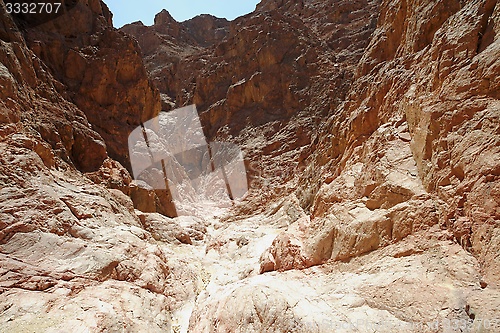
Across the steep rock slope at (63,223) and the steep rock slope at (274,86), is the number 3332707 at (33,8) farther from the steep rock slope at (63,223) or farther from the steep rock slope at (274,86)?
the steep rock slope at (274,86)

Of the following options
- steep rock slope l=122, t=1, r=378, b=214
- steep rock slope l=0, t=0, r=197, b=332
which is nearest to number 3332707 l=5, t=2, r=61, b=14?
steep rock slope l=0, t=0, r=197, b=332

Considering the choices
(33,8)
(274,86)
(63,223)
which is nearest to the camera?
(63,223)

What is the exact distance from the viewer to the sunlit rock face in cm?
547

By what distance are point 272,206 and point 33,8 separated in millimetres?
18878

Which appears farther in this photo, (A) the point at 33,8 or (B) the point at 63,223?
(A) the point at 33,8

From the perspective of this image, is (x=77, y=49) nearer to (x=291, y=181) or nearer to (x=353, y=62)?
(x=291, y=181)

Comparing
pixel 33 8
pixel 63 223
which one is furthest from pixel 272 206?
pixel 33 8

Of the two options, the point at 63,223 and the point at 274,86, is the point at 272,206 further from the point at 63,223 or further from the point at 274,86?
the point at 274,86

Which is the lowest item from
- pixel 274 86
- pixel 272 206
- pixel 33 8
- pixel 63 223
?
Result: pixel 272 206

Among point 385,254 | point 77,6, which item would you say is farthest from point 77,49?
point 385,254

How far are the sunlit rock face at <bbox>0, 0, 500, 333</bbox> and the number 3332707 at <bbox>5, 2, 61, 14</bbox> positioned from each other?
0.76 meters

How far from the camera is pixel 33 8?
57.8 feet

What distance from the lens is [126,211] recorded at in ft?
42.2

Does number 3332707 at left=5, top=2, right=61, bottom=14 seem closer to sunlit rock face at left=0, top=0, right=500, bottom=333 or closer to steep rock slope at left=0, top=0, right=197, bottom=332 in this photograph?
sunlit rock face at left=0, top=0, right=500, bottom=333
